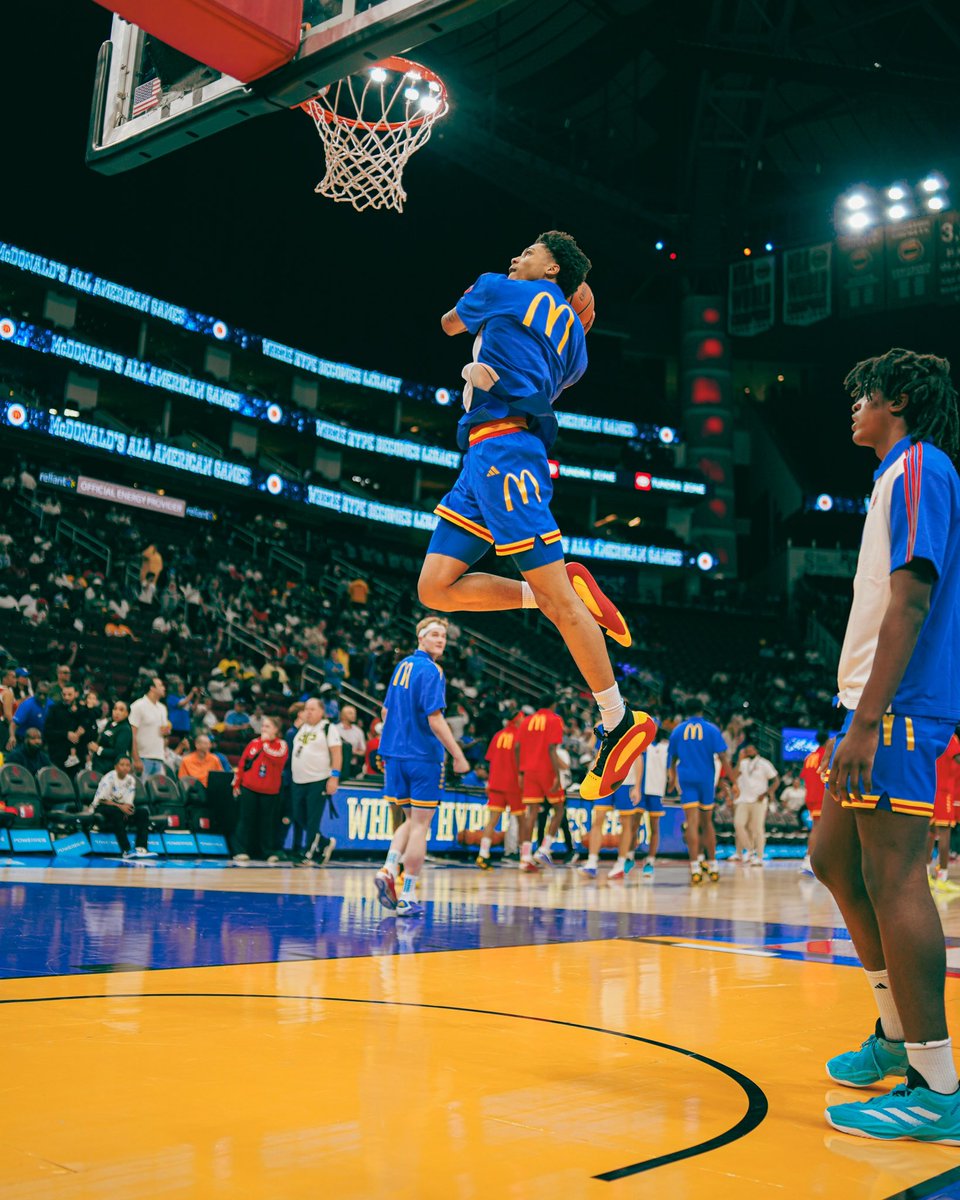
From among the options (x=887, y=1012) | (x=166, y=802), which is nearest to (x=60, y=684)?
(x=166, y=802)

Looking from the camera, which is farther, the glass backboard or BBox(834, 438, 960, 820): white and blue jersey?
the glass backboard

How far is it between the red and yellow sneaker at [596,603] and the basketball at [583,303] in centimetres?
104

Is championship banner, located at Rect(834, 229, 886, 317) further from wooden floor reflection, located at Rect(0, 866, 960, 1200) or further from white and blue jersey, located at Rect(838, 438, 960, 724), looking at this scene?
white and blue jersey, located at Rect(838, 438, 960, 724)

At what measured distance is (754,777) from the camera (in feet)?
59.6

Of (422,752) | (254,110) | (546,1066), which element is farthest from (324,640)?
(546,1066)

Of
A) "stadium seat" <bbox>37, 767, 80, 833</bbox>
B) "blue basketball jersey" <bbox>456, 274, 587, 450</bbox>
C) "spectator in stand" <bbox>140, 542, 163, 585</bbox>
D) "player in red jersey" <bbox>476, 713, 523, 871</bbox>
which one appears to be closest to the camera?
"blue basketball jersey" <bbox>456, 274, 587, 450</bbox>

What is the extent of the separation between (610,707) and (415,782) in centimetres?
425

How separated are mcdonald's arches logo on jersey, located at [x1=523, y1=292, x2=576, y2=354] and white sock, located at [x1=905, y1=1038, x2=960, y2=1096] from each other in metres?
2.87

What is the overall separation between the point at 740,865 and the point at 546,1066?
16.6 metres

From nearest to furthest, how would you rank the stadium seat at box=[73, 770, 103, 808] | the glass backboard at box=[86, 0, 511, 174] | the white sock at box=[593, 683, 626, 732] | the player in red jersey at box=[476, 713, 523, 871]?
the white sock at box=[593, 683, 626, 732] → the glass backboard at box=[86, 0, 511, 174] → the stadium seat at box=[73, 770, 103, 808] → the player in red jersey at box=[476, 713, 523, 871]

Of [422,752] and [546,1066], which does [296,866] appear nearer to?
[422,752]

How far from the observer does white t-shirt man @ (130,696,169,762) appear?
1412 cm

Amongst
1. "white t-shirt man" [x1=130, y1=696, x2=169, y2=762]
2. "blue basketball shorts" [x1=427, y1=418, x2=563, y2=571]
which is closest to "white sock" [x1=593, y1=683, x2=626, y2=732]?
"blue basketball shorts" [x1=427, y1=418, x2=563, y2=571]

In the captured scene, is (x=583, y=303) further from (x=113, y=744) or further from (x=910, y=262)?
(x=910, y=262)
